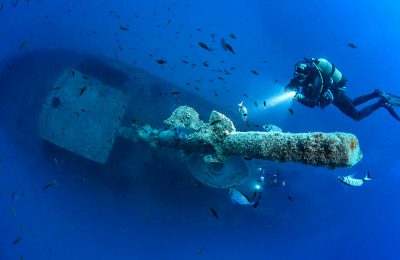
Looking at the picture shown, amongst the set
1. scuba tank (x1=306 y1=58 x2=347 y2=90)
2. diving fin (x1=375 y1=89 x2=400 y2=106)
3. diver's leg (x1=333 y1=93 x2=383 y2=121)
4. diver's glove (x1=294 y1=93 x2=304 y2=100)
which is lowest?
diver's leg (x1=333 y1=93 x2=383 y2=121)

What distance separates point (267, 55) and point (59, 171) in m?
26.0

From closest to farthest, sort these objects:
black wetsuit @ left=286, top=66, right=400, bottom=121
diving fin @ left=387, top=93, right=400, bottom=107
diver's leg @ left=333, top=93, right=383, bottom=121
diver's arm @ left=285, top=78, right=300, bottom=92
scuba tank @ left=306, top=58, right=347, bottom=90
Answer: black wetsuit @ left=286, top=66, right=400, bottom=121 → diver's arm @ left=285, top=78, right=300, bottom=92 → scuba tank @ left=306, top=58, right=347, bottom=90 → diving fin @ left=387, top=93, right=400, bottom=107 → diver's leg @ left=333, top=93, right=383, bottom=121

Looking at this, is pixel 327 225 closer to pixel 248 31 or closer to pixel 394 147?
pixel 394 147

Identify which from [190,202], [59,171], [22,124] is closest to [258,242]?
[190,202]

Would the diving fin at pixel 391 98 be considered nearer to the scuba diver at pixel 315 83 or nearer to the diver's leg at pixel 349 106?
the scuba diver at pixel 315 83

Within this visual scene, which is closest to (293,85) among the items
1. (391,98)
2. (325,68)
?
(325,68)

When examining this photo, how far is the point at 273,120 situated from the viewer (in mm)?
22641

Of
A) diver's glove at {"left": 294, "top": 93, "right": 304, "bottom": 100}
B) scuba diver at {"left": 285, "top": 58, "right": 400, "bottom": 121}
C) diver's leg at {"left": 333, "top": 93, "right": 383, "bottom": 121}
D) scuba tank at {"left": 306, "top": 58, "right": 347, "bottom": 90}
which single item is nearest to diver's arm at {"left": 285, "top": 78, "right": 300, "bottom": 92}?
scuba diver at {"left": 285, "top": 58, "right": 400, "bottom": 121}

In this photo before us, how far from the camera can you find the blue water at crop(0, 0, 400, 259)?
10.5 m

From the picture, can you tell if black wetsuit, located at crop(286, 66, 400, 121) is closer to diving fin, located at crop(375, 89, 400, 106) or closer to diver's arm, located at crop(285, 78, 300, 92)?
diver's arm, located at crop(285, 78, 300, 92)

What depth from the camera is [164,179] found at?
33.2 ft

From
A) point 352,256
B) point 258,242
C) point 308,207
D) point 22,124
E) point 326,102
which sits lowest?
point 352,256

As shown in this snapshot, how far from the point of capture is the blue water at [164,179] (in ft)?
34.3

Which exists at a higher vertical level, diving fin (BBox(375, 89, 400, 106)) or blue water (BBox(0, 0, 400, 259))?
diving fin (BBox(375, 89, 400, 106))
